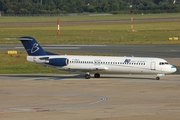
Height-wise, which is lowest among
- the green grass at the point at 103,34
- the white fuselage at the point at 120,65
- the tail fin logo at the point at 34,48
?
the green grass at the point at 103,34

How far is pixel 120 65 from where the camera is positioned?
60375 millimetres

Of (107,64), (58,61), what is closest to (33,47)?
(58,61)

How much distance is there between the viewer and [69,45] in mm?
100812

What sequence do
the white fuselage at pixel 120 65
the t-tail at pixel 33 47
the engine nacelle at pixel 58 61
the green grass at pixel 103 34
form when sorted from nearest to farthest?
1. the white fuselage at pixel 120 65
2. the engine nacelle at pixel 58 61
3. the t-tail at pixel 33 47
4. the green grass at pixel 103 34

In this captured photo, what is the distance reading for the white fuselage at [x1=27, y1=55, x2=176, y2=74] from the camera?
6000 centimetres

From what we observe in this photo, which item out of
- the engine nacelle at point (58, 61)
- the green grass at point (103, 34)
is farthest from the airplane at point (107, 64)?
the green grass at point (103, 34)

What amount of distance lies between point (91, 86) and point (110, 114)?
16.6m

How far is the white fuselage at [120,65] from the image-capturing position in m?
60.0

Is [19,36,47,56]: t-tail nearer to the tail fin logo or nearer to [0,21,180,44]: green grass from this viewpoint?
the tail fin logo

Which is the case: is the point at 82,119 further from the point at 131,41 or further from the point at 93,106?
the point at 131,41

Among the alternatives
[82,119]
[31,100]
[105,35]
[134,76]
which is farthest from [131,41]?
[82,119]

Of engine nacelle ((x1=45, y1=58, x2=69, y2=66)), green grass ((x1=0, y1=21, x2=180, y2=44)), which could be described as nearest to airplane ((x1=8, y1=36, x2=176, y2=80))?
engine nacelle ((x1=45, y1=58, x2=69, y2=66))

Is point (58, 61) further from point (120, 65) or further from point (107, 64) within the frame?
point (120, 65)

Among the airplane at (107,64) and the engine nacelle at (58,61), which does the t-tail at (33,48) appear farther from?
the engine nacelle at (58,61)
